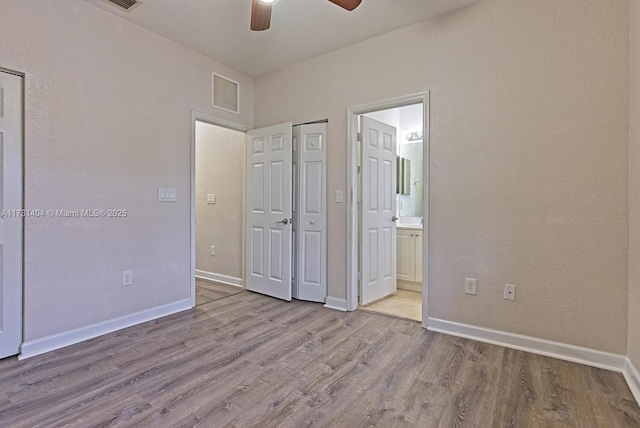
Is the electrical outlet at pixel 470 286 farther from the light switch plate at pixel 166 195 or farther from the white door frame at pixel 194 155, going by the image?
the light switch plate at pixel 166 195

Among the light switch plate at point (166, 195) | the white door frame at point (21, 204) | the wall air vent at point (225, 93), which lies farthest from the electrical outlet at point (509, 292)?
the white door frame at point (21, 204)

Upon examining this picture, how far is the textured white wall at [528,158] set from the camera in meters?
2.11

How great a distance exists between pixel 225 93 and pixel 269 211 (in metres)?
1.48

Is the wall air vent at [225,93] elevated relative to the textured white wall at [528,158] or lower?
elevated

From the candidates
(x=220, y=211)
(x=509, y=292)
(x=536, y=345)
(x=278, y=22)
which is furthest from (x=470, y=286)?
(x=220, y=211)

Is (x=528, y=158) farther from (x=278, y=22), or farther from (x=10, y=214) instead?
(x=10, y=214)

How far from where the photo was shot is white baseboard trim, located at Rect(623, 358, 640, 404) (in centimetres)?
179

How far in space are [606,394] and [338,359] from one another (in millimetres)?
1587

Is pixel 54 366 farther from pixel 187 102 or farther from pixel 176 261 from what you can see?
pixel 187 102

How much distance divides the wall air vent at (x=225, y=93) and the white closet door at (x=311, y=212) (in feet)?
2.84

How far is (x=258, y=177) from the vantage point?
3883mm

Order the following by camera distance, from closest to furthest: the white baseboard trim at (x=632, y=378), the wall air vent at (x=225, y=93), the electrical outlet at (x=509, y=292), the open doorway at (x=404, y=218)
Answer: the white baseboard trim at (x=632, y=378)
the electrical outlet at (x=509, y=292)
the open doorway at (x=404, y=218)
the wall air vent at (x=225, y=93)

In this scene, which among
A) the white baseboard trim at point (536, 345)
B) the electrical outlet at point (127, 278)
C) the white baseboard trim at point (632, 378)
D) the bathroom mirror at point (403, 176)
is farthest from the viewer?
the bathroom mirror at point (403, 176)

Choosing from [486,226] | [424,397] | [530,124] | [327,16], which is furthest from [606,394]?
[327,16]
